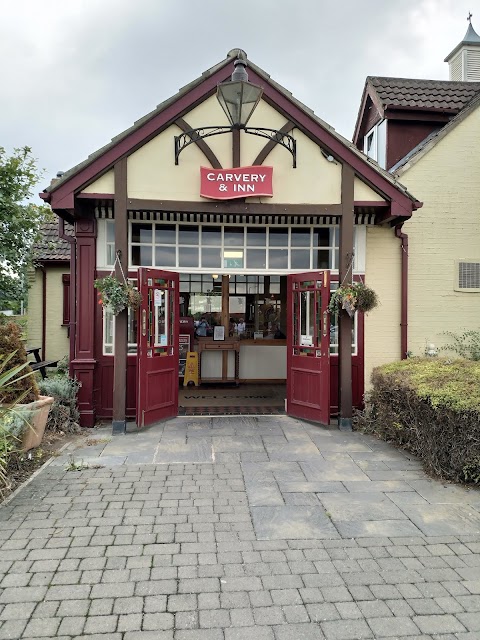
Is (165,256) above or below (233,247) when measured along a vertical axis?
below

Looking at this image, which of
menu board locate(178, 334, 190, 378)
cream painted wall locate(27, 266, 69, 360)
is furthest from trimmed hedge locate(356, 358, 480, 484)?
cream painted wall locate(27, 266, 69, 360)

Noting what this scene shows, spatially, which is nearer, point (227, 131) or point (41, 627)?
point (41, 627)

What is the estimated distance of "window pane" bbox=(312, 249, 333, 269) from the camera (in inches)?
283

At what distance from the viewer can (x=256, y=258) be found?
23.3ft

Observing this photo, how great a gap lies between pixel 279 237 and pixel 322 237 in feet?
2.38

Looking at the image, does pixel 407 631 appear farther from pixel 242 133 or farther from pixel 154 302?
pixel 242 133

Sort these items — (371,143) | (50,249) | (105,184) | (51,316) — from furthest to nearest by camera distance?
(51,316), (50,249), (371,143), (105,184)

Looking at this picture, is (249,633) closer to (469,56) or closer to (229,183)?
(229,183)

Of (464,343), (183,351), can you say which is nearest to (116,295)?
(183,351)

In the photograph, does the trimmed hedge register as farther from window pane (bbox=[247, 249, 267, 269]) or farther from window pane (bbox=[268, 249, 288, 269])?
window pane (bbox=[247, 249, 267, 269])

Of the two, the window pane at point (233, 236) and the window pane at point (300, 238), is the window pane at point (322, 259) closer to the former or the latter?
the window pane at point (300, 238)

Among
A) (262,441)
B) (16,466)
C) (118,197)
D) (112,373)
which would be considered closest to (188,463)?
(262,441)

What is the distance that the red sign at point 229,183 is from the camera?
6312mm

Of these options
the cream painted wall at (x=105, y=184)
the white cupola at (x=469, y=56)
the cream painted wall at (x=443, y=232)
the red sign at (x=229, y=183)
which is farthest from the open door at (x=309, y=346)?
the white cupola at (x=469, y=56)
